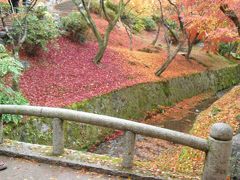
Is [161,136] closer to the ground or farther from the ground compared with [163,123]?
farther from the ground

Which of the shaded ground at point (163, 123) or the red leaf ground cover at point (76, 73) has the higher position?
the red leaf ground cover at point (76, 73)

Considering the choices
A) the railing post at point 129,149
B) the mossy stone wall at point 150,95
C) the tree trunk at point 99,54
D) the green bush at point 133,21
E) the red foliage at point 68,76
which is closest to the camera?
the railing post at point 129,149

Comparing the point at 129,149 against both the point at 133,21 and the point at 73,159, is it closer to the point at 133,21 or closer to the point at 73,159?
the point at 73,159

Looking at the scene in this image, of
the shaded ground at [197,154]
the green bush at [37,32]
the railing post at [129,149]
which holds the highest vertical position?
the green bush at [37,32]

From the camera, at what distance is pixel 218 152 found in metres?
5.89

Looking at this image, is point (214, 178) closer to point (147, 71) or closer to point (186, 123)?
point (186, 123)

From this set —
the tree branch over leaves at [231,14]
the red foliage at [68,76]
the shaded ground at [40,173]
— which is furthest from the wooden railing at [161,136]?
the tree branch over leaves at [231,14]

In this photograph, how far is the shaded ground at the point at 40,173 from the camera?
633 centimetres

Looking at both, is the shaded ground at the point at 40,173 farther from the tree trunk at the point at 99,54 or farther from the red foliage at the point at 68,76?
the tree trunk at the point at 99,54

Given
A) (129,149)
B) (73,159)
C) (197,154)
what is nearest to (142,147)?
(197,154)

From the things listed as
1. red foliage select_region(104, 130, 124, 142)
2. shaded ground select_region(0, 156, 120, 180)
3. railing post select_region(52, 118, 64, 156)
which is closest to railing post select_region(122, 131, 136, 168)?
shaded ground select_region(0, 156, 120, 180)

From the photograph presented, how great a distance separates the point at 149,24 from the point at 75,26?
1904 cm

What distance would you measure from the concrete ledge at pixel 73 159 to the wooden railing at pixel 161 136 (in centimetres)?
17

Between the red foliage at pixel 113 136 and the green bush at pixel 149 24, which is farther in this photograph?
the green bush at pixel 149 24
